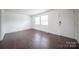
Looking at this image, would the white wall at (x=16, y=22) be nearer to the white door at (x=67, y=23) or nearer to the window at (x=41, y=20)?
the window at (x=41, y=20)

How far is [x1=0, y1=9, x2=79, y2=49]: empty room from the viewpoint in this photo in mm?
1012

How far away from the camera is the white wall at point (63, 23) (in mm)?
1013

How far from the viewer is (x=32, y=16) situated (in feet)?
3.55

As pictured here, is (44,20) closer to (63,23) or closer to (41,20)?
(41,20)

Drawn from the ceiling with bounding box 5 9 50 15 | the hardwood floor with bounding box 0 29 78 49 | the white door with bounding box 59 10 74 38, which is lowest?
the hardwood floor with bounding box 0 29 78 49

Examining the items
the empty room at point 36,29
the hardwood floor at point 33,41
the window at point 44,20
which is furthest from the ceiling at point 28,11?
the hardwood floor at point 33,41

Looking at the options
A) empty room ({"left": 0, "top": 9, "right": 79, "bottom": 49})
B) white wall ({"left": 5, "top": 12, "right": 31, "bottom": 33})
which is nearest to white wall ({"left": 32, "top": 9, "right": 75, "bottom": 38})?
empty room ({"left": 0, "top": 9, "right": 79, "bottom": 49})

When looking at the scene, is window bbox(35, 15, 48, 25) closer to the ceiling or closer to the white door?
the ceiling

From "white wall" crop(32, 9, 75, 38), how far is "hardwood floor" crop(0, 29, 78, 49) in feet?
0.25

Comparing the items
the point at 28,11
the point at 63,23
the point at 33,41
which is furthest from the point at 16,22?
the point at 63,23

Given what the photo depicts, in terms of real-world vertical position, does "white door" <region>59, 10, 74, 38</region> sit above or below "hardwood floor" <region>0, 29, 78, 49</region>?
above

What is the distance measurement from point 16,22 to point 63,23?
0.71 metres

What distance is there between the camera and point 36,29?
1104 millimetres
